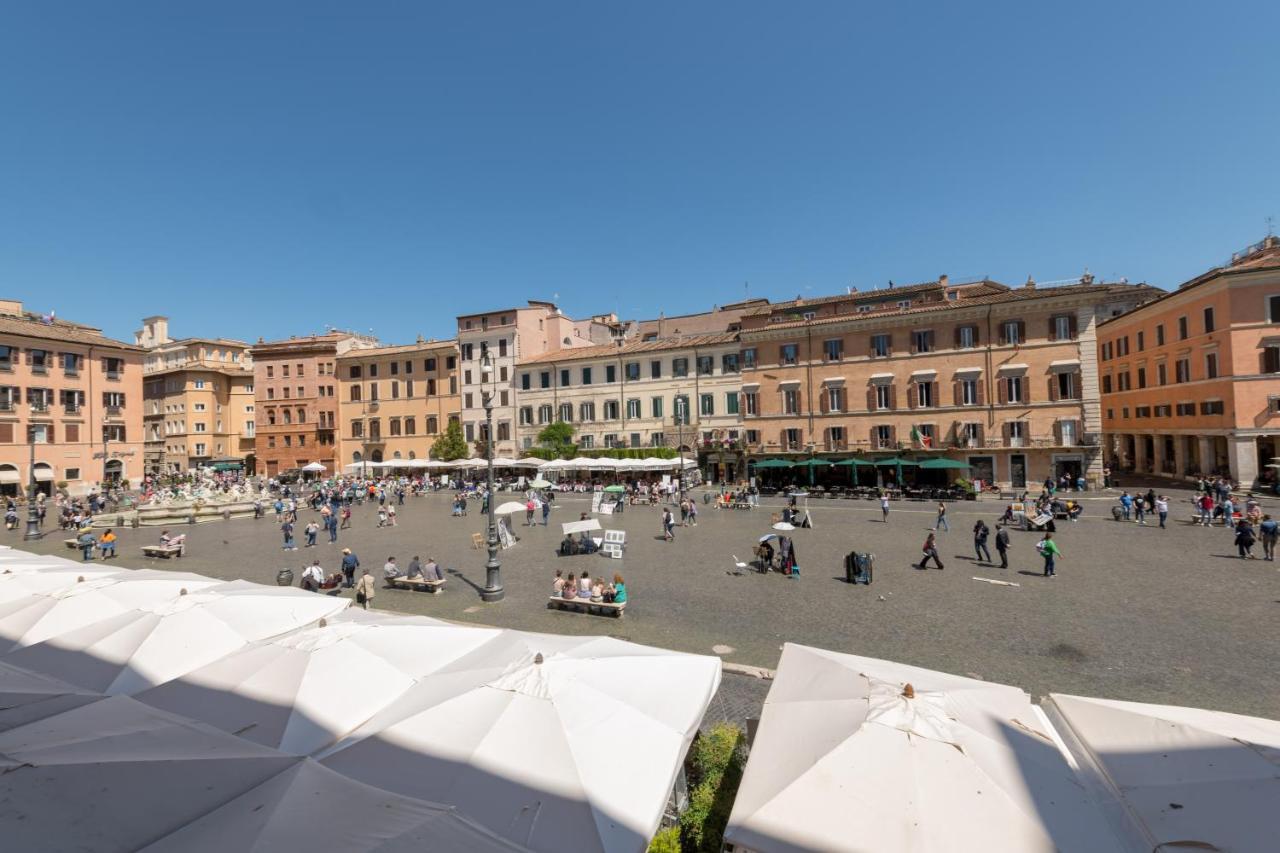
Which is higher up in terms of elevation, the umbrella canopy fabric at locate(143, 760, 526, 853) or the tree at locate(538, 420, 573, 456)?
the tree at locate(538, 420, 573, 456)

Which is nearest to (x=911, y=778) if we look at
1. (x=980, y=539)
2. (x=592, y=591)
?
(x=592, y=591)

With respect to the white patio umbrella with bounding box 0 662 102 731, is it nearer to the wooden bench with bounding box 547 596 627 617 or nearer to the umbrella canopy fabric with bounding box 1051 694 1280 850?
the umbrella canopy fabric with bounding box 1051 694 1280 850

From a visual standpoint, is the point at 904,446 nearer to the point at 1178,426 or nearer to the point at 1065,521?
the point at 1065,521

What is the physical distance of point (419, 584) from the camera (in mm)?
14734

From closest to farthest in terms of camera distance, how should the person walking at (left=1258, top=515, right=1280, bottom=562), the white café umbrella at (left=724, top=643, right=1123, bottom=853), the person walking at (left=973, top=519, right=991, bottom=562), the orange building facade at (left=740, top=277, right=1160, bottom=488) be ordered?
the white café umbrella at (left=724, top=643, right=1123, bottom=853), the person walking at (left=1258, top=515, right=1280, bottom=562), the person walking at (left=973, top=519, right=991, bottom=562), the orange building facade at (left=740, top=277, right=1160, bottom=488)

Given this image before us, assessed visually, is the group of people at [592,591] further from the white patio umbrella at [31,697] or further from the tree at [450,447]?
the tree at [450,447]

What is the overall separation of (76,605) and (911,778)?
10422mm

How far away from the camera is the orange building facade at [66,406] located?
4109 centimetres

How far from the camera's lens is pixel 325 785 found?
11.4ft

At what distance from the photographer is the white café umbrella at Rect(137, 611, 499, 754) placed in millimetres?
5375

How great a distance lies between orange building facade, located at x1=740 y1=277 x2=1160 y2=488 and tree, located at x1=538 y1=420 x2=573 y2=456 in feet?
44.7

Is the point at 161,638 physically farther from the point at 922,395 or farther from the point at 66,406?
the point at 66,406

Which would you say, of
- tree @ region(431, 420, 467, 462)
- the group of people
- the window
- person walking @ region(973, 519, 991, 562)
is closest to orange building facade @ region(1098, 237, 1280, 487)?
the window

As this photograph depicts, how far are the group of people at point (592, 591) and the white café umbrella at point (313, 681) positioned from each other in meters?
5.41
